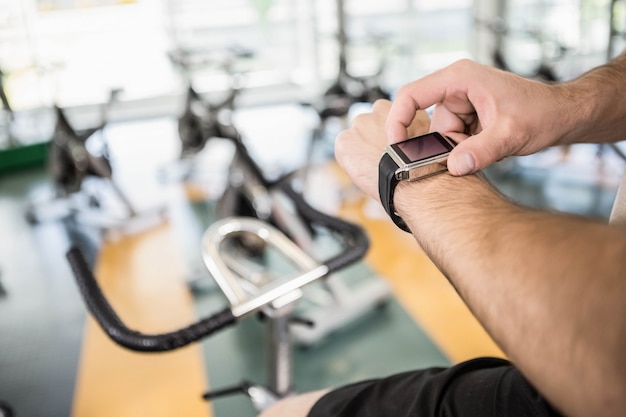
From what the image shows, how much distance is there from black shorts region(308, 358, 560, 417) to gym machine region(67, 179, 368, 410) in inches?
9.1

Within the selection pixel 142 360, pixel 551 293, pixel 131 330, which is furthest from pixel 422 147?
pixel 142 360

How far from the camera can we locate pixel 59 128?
374 centimetres

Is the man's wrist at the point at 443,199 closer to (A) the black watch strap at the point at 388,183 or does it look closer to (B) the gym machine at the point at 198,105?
(A) the black watch strap at the point at 388,183

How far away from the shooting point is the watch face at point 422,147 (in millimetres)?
776

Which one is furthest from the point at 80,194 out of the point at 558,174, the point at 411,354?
the point at 558,174

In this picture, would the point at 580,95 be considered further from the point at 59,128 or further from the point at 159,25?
the point at 159,25

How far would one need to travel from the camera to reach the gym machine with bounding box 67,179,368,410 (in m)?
0.96

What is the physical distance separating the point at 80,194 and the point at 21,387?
210cm

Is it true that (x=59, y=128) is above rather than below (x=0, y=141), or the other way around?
above

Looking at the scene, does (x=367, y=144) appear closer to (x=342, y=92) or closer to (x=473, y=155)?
(x=473, y=155)

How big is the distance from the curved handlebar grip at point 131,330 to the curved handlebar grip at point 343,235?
0.29m

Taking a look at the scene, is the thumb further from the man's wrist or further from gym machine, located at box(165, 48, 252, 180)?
gym machine, located at box(165, 48, 252, 180)

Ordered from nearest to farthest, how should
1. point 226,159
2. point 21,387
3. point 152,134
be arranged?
1. point 21,387
2. point 226,159
3. point 152,134

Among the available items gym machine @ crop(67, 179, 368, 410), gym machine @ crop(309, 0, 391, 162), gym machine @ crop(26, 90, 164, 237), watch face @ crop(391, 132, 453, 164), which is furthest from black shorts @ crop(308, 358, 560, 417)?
gym machine @ crop(26, 90, 164, 237)
